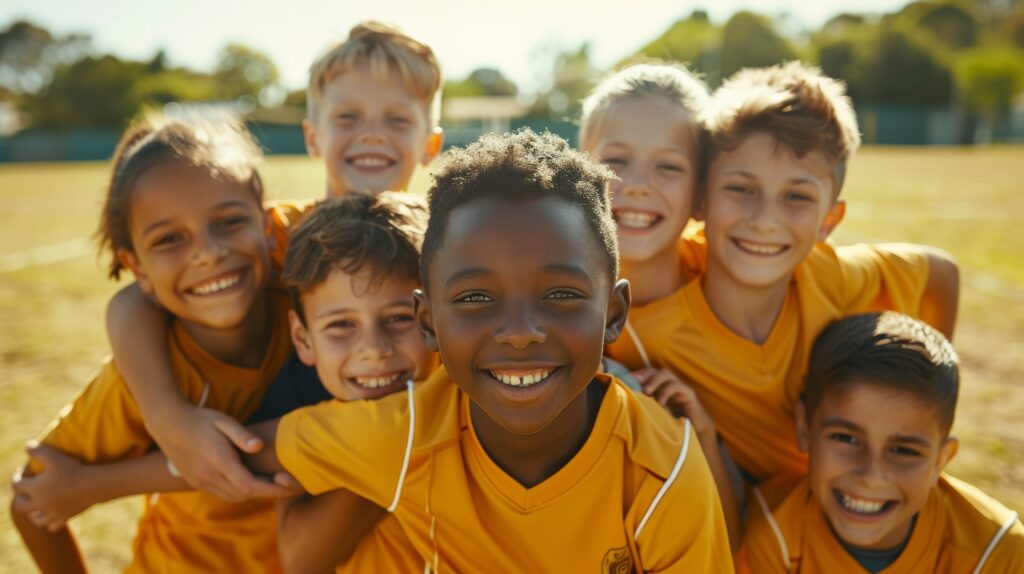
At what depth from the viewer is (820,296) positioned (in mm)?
2684

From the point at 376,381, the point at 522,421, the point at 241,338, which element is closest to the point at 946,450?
the point at 522,421

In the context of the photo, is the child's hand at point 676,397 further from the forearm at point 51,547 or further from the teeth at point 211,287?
the forearm at point 51,547

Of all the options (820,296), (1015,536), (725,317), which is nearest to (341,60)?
(725,317)

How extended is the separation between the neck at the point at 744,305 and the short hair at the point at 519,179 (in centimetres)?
97

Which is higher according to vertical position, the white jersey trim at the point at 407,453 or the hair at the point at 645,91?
the hair at the point at 645,91

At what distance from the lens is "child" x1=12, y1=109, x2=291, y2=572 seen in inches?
93.7

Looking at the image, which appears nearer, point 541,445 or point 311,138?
point 541,445

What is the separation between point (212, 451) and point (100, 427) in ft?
1.84

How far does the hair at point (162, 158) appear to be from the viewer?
245 centimetres

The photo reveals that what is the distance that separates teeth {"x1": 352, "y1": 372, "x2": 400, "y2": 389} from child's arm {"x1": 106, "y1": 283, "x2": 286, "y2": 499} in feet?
1.10

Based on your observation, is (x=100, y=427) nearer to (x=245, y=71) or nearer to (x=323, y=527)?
(x=323, y=527)

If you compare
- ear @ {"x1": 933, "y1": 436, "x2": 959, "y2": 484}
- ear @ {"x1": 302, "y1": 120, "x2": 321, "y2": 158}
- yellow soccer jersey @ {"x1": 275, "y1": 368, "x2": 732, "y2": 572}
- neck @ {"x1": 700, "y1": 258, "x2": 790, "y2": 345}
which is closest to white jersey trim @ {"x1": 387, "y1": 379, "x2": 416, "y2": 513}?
yellow soccer jersey @ {"x1": 275, "y1": 368, "x2": 732, "y2": 572}

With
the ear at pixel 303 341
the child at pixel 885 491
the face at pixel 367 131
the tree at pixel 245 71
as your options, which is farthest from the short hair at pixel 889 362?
the tree at pixel 245 71

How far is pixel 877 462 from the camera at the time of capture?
87.0 inches
